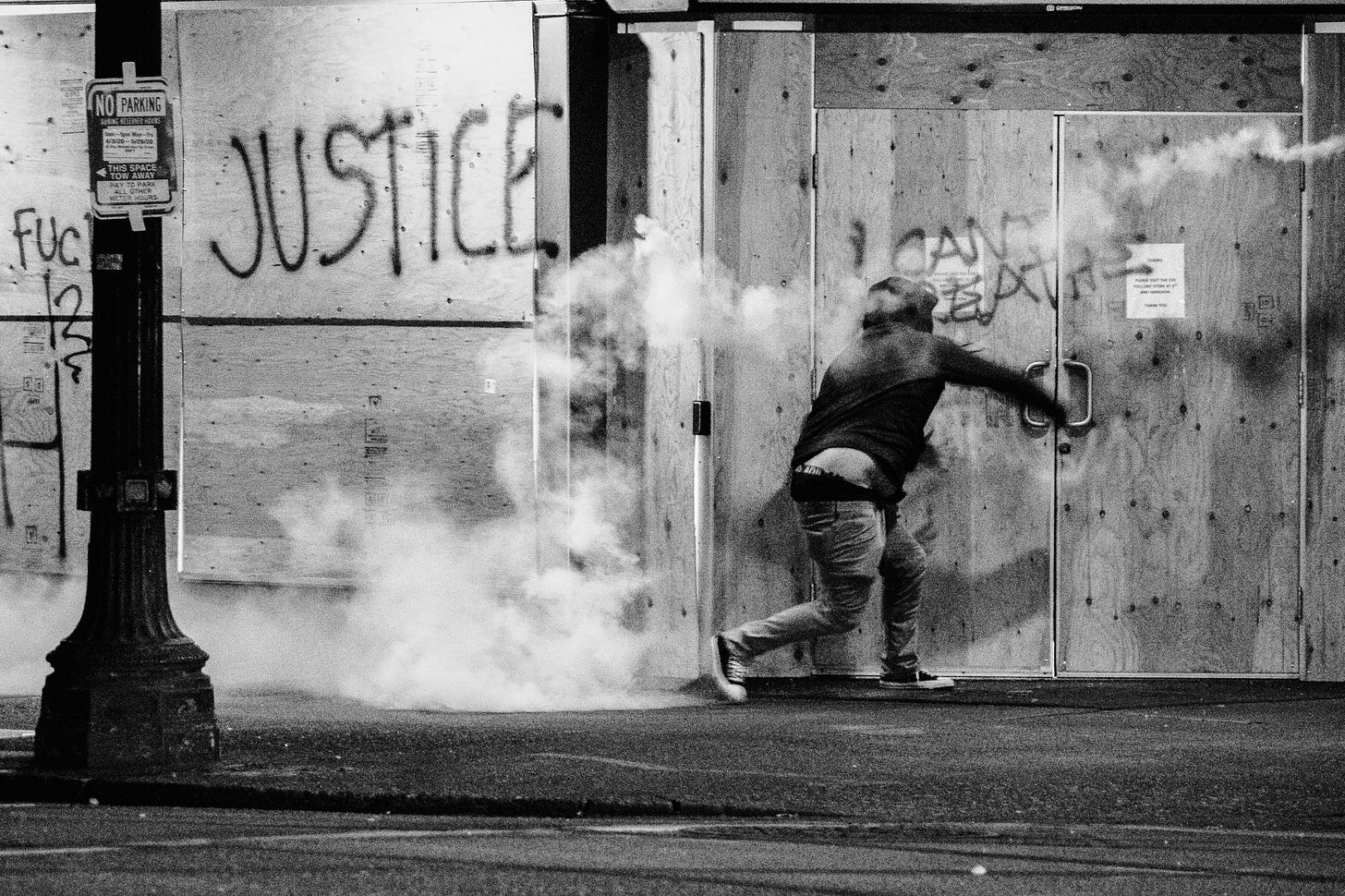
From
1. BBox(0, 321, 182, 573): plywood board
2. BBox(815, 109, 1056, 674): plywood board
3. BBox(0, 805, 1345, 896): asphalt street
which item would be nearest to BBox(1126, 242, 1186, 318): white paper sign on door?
BBox(815, 109, 1056, 674): plywood board

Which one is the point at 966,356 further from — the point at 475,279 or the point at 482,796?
the point at 482,796

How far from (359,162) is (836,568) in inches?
120

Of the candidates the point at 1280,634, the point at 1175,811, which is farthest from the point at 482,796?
the point at 1280,634

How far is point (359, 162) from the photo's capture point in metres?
10.5

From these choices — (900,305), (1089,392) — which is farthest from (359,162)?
(1089,392)

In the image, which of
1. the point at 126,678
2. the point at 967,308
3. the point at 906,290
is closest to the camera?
the point at 126,678

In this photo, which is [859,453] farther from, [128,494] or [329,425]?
[128,494]

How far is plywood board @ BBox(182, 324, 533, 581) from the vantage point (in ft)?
34.1

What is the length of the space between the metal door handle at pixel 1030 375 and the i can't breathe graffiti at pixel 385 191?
2.44 metres

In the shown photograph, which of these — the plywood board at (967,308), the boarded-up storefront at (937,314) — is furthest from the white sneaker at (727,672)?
the plywood board at (967,308)

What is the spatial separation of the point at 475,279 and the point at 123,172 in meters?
2.83

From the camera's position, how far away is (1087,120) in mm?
10617

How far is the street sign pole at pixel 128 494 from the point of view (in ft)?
25.2

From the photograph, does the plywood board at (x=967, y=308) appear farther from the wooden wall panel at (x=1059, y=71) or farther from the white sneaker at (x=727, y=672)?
the white sneaker at (x=727, y=672)
